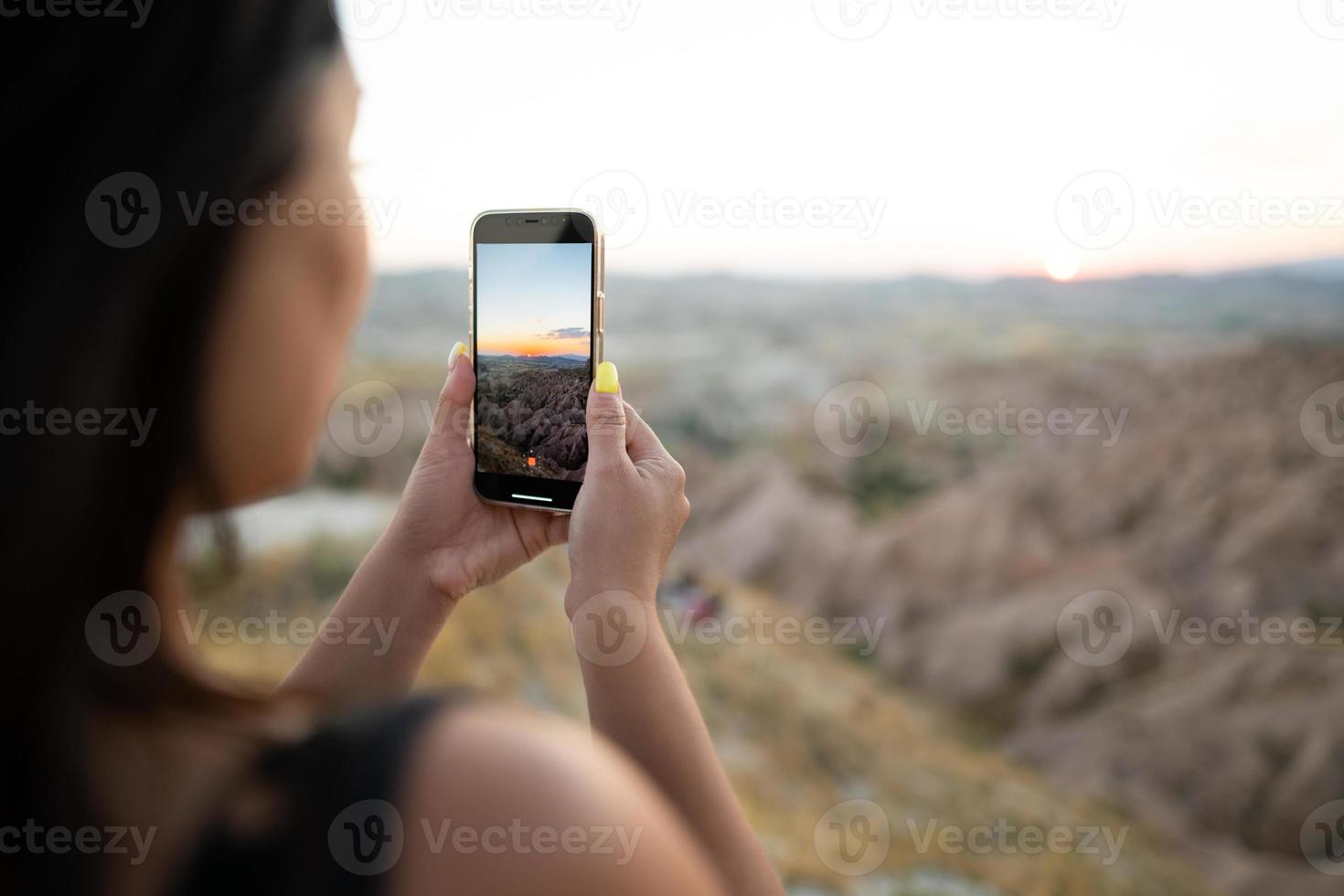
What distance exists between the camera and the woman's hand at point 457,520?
2.59 ft

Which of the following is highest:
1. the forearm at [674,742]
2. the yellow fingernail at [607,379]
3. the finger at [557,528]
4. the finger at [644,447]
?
the yellow fingernail at [607,379]

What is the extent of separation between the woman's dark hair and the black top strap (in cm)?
4

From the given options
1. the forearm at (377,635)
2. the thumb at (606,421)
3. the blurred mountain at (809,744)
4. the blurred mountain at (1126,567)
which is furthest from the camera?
the blurred mountain at (1126,567)

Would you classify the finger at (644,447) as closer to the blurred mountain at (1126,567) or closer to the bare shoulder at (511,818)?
the bare shoulder at (511,818)

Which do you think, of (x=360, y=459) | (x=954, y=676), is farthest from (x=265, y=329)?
(x=954, y=676)

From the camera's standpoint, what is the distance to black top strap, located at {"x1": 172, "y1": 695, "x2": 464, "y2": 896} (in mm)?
303

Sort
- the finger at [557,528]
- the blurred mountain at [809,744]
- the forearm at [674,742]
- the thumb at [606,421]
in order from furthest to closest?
the blurred mountain at [809,744], the finger at [557,528], the thumb at [606,421], the forearm at [674,742]

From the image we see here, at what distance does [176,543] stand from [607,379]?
46 centimetres

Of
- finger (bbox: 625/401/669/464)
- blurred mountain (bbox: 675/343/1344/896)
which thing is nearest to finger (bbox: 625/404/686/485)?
finger (bbox: 625/401/669/464)

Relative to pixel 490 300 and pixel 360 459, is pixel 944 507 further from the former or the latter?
pixel 490 300

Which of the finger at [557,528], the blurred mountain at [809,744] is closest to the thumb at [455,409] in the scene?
the finger at [557,528]

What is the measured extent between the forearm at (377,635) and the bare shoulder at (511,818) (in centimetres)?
28

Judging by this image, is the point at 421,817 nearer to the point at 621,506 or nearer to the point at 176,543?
the point at 176,543

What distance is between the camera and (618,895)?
324 millimetres
